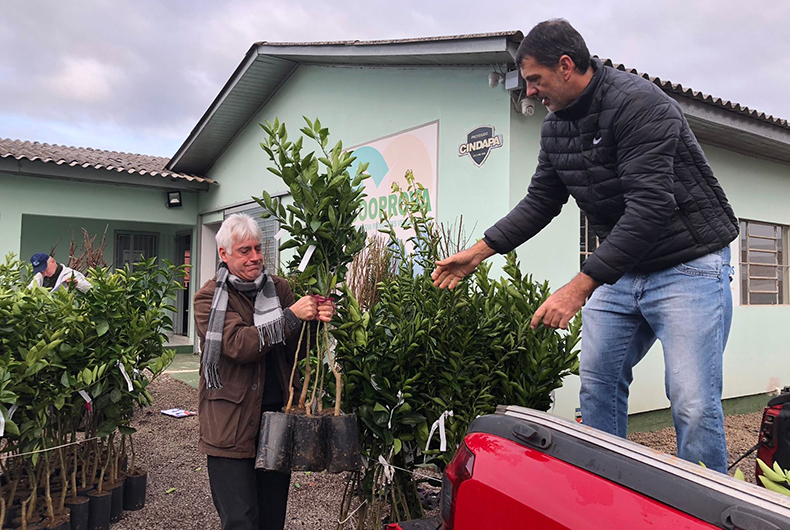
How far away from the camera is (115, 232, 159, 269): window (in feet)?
43.3

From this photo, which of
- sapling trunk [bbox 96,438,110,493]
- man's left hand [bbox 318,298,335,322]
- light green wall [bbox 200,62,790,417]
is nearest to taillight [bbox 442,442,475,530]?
man's left hand [bbox 318,298,335,322]

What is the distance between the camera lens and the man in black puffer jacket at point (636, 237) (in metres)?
1.88

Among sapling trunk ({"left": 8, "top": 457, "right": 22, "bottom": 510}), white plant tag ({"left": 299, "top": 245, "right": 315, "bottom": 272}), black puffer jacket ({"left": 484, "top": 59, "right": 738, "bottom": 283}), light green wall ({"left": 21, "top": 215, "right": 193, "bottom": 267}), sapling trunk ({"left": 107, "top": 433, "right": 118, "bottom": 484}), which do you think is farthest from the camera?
light green wall ({"left": 21, "top": 215, "right": 193, "bottom": 267})

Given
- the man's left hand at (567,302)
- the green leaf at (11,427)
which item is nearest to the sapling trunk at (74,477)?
the green leaf at (11,427)

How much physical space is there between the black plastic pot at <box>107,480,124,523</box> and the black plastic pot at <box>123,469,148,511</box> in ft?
0.45

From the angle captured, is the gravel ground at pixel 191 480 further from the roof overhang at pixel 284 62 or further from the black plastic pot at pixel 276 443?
the roof overhang at pixel 284 62

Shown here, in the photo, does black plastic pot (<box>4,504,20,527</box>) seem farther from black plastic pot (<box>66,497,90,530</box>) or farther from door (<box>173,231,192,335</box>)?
door (<box>173,231,192,335</box>)

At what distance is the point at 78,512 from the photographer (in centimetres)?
354

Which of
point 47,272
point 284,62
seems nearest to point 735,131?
point 284,62

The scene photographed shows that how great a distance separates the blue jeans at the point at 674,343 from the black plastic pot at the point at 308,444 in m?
1.08

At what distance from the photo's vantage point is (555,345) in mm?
2986

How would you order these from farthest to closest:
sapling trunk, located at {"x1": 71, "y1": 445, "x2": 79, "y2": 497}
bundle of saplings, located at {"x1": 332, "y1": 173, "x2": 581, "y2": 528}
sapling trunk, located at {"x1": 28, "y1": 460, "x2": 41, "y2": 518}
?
sapling trunk, located at {"x1": 71, "y1": 445, "x2": 79, "y2": 497} → sapling trunk, located at {"x1": 28, "y1": 460, "x2": 41, "y2": 518} → bundle of saplings, located at {"x1": 332, "y1": 173, "x2": 581, "y2": 528}

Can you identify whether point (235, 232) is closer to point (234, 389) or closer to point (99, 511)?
point (234, 389)

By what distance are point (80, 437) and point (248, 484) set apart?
233 cm
